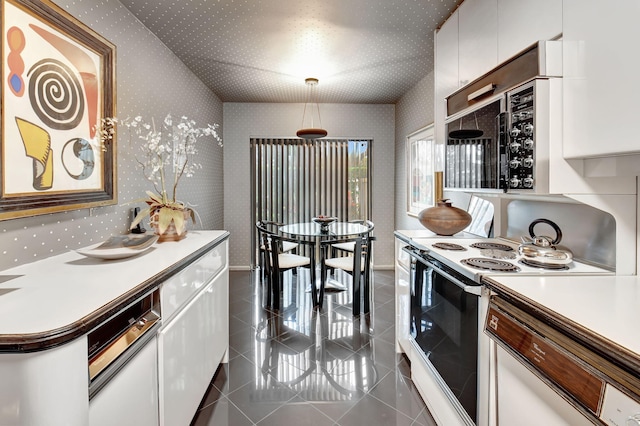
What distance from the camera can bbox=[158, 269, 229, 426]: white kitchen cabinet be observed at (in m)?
1.33

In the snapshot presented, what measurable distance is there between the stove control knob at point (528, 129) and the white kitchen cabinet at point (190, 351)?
5.66 ft

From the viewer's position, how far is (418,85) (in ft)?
13.1

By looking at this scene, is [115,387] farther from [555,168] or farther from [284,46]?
[284,46]

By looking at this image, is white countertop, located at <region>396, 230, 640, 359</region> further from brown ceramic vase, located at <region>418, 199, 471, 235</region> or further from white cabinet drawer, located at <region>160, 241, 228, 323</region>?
white cabinet drawer, located at <region>160, 241, 228, 323</region>

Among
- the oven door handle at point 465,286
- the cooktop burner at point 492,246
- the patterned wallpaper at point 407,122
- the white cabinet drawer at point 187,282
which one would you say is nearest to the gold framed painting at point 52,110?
the white cabinet drawer at point 187,282

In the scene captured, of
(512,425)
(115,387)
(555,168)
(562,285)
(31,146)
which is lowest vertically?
(512,425)

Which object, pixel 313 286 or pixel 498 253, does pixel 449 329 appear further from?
pixel 313 286

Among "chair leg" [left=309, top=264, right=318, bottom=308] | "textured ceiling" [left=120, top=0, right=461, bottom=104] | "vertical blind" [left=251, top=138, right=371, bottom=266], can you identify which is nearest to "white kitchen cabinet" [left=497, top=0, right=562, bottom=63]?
"textured ceiling" [left=120, top=0, right=461, bottom=104]

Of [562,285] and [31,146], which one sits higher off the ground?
[31,146]

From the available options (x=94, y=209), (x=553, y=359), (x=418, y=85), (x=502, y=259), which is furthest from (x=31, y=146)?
(x=418, y=85)

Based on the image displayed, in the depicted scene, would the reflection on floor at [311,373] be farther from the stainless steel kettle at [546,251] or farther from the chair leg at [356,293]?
the stainless steel kettle at [546,251]

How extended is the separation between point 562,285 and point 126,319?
1.53 metres

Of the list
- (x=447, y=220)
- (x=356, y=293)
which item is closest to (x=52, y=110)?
(x=447, y=220)

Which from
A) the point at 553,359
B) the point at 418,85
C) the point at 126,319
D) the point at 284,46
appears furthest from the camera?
the point at 418,85
